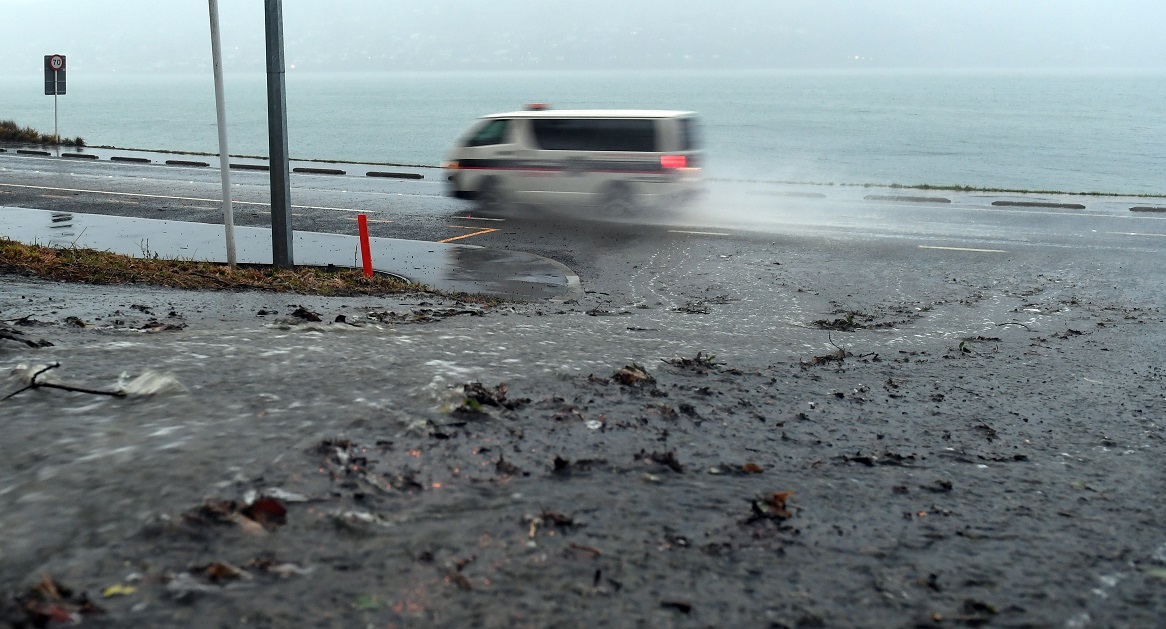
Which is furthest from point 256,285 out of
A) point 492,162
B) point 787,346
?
point 492,162

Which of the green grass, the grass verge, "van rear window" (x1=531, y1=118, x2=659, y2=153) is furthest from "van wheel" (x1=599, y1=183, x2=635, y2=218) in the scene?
the green grass

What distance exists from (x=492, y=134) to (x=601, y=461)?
53.3ft

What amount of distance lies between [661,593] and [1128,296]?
10426 millimetres

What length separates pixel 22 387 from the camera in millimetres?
6559

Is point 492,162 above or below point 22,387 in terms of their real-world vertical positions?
above

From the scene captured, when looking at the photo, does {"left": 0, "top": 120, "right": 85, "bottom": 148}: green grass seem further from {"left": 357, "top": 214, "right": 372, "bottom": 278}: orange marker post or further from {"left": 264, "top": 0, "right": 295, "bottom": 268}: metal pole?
{"left": 357, "top": 214, "right": 372, "bottom": 278}: orange marker post

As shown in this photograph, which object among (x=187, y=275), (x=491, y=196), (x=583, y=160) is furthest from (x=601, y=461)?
(x=491, y=196)

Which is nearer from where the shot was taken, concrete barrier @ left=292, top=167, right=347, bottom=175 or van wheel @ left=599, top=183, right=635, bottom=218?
van wheel @ left=599, top=183, right=635, bottom=218

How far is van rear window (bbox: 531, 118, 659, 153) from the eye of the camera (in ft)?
64.7

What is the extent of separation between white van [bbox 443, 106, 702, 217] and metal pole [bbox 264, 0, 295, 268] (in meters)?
8.03

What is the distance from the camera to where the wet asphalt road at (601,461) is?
4.11m

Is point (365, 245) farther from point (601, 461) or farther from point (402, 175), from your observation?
point (402, 175)

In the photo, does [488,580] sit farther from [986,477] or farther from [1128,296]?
[1128,296]

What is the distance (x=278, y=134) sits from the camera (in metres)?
12.8
